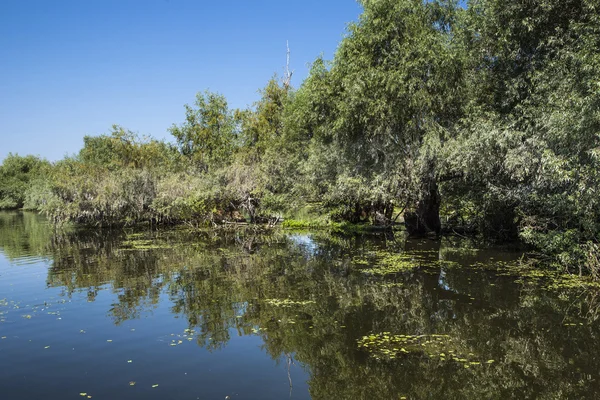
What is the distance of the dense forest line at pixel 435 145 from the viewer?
15.4m

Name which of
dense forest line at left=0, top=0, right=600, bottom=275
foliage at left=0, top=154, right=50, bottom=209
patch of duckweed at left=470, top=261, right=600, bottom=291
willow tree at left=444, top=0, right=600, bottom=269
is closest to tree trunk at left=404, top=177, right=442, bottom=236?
dense forest line at left=0, top=0, right=600, bottom=275

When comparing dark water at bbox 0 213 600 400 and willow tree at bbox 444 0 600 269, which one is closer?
dark water at bbox 0 213 600 400

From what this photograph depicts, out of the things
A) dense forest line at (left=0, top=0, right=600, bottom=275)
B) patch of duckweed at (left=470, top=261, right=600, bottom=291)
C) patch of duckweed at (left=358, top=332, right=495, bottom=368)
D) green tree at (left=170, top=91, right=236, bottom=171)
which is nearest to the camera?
patch of duckweed at (left=358, top=332, right=495, bottom=368)

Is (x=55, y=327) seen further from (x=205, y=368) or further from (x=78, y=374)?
(x=205, y=368)

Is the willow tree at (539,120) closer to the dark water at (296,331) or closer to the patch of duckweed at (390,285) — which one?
the dark water at (296,331)

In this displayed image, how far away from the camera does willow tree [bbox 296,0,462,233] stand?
2203 cm

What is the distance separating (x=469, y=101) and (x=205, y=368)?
17261 millimetres

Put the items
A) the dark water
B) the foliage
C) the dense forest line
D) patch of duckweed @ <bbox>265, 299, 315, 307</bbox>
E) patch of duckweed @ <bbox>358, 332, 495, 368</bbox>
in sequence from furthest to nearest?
the foliage < the dense forest line < patch of duckweed @ <bbox>265, 299, 315, 307</bbox> < patch of duckweed @ <bbox>358, 332, 495, 368</bbox> < the dark water

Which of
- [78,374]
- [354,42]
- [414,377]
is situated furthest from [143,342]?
[354,42]

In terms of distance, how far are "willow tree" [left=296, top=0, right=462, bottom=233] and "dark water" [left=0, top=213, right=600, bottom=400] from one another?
17.1 ft

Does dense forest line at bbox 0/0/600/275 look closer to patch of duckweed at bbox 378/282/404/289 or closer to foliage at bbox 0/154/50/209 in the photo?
patch of duckweed at bbox 378/282/404/289

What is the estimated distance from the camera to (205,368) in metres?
9.16

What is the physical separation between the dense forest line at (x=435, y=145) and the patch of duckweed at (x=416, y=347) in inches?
301

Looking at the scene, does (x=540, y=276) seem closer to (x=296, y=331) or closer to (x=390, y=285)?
(x=390, y=285)
